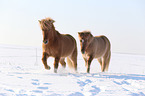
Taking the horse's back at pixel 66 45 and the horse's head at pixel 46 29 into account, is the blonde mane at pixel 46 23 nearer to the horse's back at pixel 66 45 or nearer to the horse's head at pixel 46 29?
the horse's head at pixel 46 29

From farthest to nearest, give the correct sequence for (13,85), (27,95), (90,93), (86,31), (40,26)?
(86,31) → (40,26) → (13,85) → (90,93) → (27,95)

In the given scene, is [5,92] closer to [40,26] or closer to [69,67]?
[40,26]

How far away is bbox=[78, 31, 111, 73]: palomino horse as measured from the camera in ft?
17.2

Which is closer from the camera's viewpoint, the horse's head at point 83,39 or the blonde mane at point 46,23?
the blonde mane at point 46,23

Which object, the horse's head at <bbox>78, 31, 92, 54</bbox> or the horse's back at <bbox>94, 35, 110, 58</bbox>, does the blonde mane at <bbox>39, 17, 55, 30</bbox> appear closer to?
the horse's head at <bbox>78, 31, 92, 54</bbox>

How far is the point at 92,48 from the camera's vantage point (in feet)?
18.7

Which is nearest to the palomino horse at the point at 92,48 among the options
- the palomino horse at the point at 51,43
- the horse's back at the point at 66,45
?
the horse's back at the point at 66,45

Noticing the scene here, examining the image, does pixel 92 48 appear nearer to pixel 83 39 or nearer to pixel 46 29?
pixel 83 39

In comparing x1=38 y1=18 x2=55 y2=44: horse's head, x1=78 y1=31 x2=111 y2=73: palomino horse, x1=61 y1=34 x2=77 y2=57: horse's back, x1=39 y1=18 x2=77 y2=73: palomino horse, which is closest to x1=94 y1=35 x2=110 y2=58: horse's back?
x1=78 y1=31 x2=111 y2=73: palomino horse

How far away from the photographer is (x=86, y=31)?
550 centimetres

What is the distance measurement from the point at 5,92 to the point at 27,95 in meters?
0.39

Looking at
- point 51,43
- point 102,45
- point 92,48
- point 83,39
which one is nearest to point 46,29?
point 51,43

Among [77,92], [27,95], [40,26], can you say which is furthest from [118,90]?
[40,26]

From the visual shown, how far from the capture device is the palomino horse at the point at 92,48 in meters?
5.23
